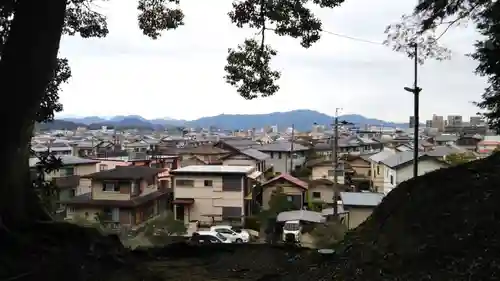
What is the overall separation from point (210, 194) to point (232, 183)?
32.4 inches

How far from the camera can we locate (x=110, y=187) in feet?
42.0

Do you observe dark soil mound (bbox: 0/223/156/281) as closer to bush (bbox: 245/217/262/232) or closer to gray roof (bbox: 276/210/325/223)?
gray roof (bbox: 276/210/325/223)

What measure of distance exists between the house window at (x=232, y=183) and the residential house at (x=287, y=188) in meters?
1.97

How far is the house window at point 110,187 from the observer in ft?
41.8

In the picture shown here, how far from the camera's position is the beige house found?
1449 centimetres

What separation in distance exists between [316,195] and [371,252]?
15.2 m

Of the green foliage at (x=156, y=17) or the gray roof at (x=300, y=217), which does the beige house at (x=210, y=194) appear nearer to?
the gray roof at (x=300, y=217)

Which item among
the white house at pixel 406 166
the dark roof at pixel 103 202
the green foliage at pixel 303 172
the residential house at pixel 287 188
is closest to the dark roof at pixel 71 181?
the dark roof at pixel 103 202

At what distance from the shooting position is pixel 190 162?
72.0 feet

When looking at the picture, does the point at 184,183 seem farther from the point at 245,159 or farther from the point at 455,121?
the point at 455,121

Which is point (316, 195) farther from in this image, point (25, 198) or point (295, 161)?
point (25, 198)

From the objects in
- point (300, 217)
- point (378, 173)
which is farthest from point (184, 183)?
point (378, 173)

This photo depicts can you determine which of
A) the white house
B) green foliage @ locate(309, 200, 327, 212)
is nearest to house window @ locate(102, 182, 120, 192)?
green foliage @ locate(309, 200, 327, 212)

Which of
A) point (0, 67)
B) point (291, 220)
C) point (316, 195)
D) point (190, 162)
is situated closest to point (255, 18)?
point (0, 67)
